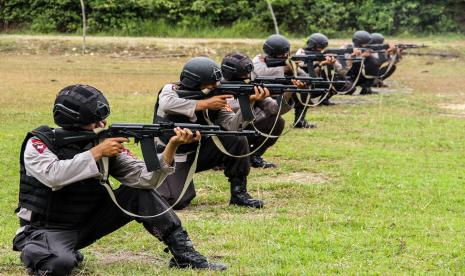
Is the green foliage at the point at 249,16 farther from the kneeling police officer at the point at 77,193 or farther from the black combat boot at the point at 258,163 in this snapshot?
the kneeling police officer at the point at 77,193

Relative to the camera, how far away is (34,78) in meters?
23.2

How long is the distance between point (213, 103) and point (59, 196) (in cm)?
260

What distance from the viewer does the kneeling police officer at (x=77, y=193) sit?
236 inches

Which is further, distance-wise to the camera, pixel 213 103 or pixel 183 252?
pixel 213 103

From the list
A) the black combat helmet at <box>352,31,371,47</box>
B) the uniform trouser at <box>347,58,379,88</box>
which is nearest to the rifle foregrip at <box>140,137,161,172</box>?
the uniform trouser at <box>347,58,379,88</box>

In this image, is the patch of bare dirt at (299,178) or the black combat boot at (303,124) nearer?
the patch of bare dirt at (299,178)

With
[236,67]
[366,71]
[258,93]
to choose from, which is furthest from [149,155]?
[366,71]

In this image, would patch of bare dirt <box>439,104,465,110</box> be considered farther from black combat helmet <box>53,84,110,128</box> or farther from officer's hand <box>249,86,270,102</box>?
black combat helmet <box>53,84,110,128</box>

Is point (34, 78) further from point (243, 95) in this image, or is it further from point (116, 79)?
point (243, 95)

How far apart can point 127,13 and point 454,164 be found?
80.6ft

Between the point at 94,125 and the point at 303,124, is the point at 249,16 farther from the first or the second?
the point at 94,125

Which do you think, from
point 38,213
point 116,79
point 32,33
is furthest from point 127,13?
point 38,213

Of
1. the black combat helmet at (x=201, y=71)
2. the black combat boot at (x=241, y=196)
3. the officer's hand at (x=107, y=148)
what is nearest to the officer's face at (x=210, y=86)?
the black combat helmet at (x=201, y=71)

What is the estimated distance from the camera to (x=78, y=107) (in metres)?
6.09
